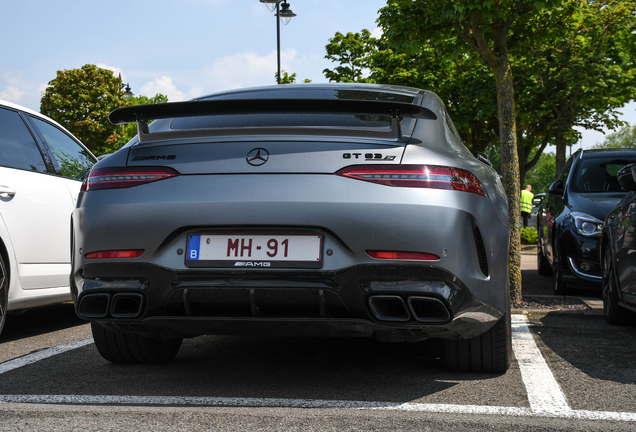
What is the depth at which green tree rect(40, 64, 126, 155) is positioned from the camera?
42.1 m

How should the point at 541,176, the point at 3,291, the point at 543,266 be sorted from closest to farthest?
the point at 3,291 → the point at 543,266 → the point at 541,176

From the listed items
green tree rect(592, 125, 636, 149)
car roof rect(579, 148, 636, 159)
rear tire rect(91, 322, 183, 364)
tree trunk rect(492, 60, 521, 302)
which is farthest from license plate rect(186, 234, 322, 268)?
green tree rect(592, 125, 636, 149)

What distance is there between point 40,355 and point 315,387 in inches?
80.0

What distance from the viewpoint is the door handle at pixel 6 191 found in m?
5.07

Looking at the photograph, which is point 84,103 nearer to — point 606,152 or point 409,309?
A: point 606,152

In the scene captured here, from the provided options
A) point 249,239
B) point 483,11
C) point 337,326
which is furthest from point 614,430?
point 483,11

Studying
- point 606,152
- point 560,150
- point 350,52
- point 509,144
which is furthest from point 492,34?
point 350,52

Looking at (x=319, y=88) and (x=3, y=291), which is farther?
(x=3, y=291)

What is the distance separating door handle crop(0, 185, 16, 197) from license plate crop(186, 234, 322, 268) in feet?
7.85

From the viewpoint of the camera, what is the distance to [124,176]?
3471mm

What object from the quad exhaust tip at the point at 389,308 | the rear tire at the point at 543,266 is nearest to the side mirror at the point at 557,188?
the rear tire at the point at 543,266

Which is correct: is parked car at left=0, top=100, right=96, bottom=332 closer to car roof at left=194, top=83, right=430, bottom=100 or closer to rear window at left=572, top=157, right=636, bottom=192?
car roof at left=194, top=83, right=430, bottom=100

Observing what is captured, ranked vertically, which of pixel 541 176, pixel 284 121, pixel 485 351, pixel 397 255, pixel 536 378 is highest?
pixel 541 176

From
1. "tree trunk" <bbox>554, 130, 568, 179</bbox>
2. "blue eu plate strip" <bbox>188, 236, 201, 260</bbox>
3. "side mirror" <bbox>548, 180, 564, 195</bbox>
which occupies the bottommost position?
"blue eu plate strip" <bbox>188, 236, 201, 260</bbox>
